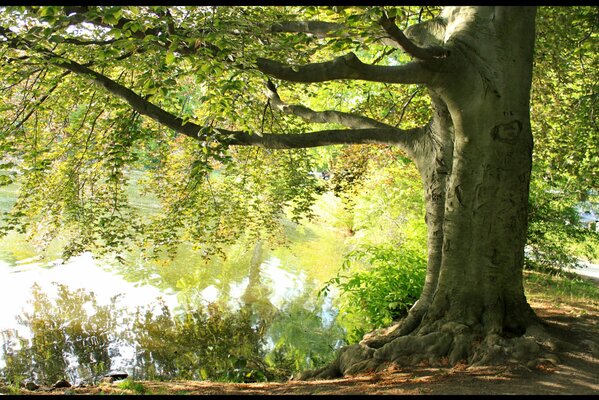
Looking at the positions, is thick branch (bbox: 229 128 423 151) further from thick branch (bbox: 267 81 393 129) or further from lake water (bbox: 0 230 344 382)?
lake water (bbox: 0 230 344 382)

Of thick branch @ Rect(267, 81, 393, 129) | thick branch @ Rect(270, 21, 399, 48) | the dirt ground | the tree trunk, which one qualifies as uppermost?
thick branch @ Rect(270, 21, 399, 48)

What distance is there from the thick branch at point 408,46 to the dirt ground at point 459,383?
326 cm

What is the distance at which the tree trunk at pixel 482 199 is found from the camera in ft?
20.1

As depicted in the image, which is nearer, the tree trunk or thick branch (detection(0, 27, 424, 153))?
the tree trunk

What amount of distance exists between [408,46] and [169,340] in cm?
826

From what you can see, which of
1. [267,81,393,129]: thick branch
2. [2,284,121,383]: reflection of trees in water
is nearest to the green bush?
[267,81,393,129]: thick branch

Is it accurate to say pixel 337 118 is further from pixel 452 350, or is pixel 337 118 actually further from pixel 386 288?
pixel 452 350

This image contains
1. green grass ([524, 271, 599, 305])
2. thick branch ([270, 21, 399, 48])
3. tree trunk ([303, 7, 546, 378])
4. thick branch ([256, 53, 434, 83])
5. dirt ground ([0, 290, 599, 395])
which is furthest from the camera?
green grass ([524, 271, 599, 305])

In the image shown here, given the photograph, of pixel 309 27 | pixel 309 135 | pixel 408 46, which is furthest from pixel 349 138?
pixel 408 46

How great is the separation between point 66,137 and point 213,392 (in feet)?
21.9

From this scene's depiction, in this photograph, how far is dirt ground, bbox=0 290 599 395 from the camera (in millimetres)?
4715

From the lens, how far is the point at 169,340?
1116 centimetres

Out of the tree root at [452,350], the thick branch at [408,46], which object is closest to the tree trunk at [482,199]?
the tree root at [452,350]

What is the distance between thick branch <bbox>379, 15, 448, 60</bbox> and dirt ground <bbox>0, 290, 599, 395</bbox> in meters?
3.26
